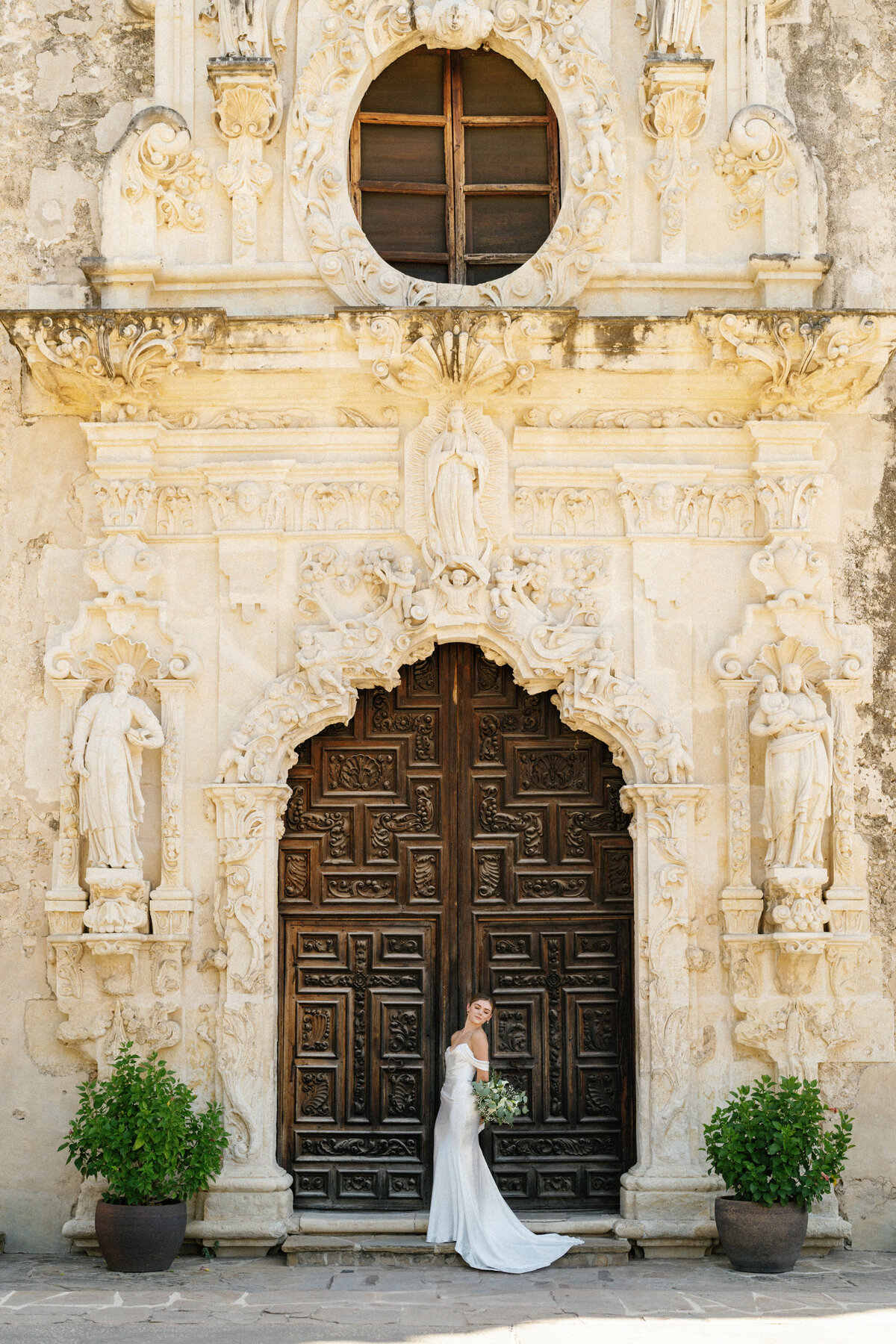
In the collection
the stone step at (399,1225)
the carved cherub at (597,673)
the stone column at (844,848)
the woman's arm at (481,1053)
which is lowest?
the stone step at (399,1225)

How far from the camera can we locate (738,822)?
8.42 meters

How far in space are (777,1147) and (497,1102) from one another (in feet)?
4.54

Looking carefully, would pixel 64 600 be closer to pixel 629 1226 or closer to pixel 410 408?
pixel 410 408

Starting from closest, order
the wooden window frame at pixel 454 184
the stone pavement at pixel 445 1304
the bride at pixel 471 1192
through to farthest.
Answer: the stone pavement at pixel 445 1304, the bride at pixel 471 1192, the wooden window frame at pixel 454 184

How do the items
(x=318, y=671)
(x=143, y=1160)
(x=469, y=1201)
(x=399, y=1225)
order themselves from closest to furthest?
(x=143, y=1160) < (x=469, y=1201) < (x=399, y=1225) < (x=318, y=671)

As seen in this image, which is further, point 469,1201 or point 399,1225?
point 399,1225

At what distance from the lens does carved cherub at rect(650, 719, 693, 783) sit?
8.38 meters

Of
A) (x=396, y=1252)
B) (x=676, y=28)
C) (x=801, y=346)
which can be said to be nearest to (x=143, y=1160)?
(x=396, y=1252)

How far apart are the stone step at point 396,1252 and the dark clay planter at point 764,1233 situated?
24.6 inches

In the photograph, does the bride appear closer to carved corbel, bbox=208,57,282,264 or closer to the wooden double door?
the wooden double door

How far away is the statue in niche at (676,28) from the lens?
871 centimetres

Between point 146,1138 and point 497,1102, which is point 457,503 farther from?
point 146,1138

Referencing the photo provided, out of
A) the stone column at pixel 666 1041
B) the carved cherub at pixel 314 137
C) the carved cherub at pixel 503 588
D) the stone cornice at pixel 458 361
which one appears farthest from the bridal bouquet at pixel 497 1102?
the carved cherub at pixel 314 137

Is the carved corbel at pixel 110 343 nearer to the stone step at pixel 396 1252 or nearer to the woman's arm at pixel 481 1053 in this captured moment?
the woman's arm at pixel 481 1053
